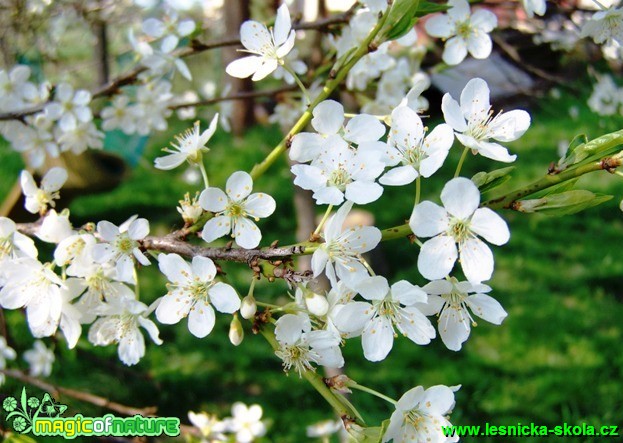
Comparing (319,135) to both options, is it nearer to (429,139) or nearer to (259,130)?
(429,139)

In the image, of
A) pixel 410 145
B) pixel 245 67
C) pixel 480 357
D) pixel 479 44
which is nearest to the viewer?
pixel 410 145

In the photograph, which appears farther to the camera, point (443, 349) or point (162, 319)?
point (443, 349)

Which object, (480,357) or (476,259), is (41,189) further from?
(480,357)

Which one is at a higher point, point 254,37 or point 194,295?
point 254,37

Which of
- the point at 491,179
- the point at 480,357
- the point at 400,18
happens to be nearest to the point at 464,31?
the point at 400,18

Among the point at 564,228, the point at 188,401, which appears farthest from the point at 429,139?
the point at 564,228

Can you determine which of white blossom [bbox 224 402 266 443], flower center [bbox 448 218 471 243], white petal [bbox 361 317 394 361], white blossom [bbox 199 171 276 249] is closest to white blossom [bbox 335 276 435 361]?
white petal [bbox 361 317 394 361]
